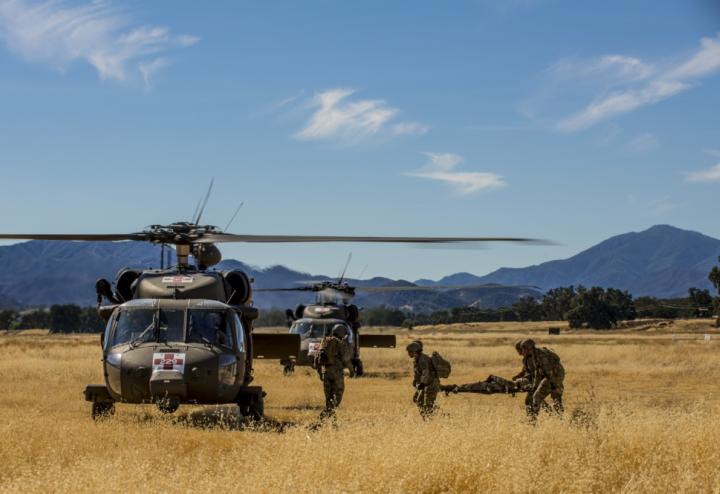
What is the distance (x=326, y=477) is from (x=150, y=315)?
286 inches

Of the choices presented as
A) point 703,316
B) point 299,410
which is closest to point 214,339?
point 299,410

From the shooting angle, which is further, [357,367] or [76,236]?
[357,367]

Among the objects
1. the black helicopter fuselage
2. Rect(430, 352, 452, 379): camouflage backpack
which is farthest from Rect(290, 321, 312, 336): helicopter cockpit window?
Rect(430, 352, 452, 379): camouflage backpack

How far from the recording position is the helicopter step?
15.6 m

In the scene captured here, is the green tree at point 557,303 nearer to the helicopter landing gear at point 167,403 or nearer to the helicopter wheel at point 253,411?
the helicopter wheel at point 253,411

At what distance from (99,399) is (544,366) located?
23.8 feet

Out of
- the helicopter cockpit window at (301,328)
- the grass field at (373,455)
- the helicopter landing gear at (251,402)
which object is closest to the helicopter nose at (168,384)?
the grass field at (373,455)

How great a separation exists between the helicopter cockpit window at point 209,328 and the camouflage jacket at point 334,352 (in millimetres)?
1802

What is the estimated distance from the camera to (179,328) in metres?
15.1

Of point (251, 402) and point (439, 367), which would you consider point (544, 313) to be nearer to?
point (439, 367)

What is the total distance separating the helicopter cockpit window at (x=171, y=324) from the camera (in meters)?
15.0

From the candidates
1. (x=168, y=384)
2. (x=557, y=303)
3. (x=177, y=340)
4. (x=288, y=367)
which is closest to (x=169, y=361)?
(x=168, y=384)

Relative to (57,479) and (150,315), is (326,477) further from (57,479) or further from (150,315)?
(150,315)

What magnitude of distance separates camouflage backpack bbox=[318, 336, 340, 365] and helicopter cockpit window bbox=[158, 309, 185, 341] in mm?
2600
